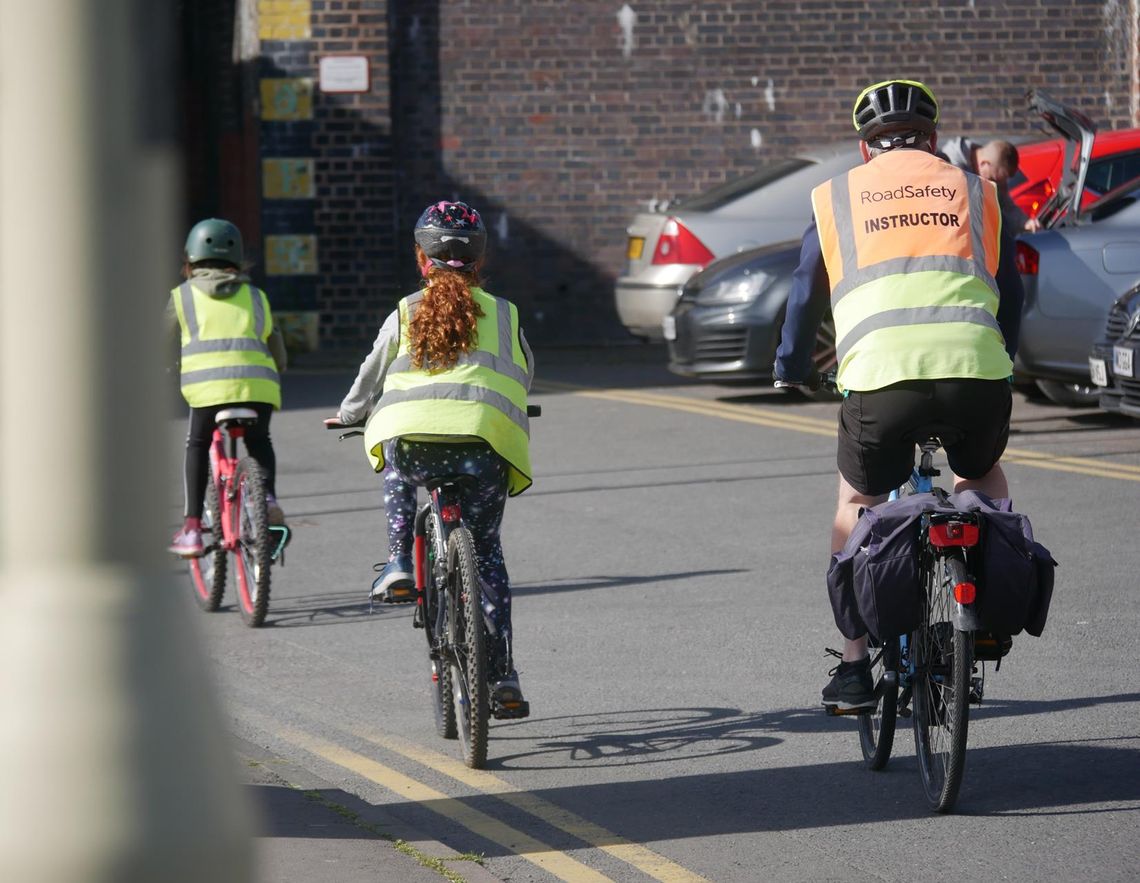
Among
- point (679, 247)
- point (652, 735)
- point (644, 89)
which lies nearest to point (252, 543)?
point (652, 735)

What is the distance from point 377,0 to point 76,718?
17597 millimetres

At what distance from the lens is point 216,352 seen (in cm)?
866

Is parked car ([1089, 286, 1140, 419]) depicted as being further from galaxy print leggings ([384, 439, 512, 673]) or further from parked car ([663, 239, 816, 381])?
galaxy print leggings ([384, 439, 512, 673])

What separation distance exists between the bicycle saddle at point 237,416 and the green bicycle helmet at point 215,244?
0.68 m

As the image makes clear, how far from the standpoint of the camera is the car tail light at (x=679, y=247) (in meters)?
15.8

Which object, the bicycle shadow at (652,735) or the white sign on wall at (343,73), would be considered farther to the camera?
the white sign on wall at (343,73)

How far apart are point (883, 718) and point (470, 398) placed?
1559 millimetres

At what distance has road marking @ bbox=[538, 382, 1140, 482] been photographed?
11234 millimetres

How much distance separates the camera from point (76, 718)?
2.14m

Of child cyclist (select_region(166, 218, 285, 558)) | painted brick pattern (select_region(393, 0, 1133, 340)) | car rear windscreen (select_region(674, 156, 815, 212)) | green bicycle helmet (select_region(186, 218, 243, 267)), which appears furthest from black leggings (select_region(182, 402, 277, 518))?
painted brick pattern (select_region(393, 0, 1133, 340))

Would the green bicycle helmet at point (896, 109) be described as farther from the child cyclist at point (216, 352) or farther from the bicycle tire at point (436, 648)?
the child cyclist at point (216, 352)

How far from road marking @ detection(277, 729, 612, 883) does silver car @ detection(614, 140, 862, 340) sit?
962cm

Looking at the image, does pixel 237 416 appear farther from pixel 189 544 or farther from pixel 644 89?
pixel 644 89

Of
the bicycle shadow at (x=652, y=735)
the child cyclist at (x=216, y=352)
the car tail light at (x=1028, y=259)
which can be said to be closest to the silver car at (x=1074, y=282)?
the car tail light at (x=1028, y=259)
